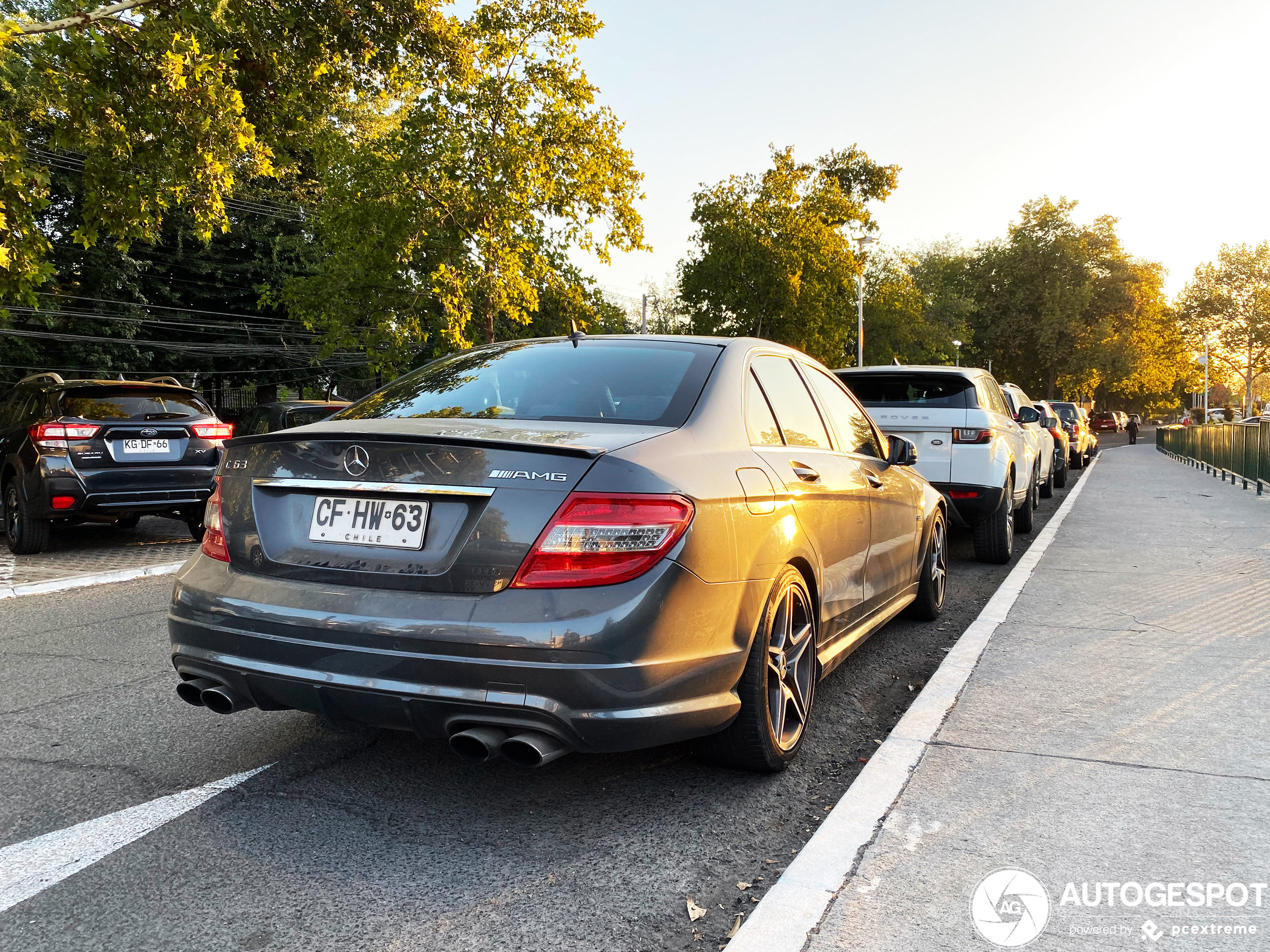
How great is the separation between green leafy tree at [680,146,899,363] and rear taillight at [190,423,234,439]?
106 feet

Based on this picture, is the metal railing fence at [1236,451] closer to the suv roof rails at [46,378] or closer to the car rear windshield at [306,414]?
the car rear windshield at [306,414]

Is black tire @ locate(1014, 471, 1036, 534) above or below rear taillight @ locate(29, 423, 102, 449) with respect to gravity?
below

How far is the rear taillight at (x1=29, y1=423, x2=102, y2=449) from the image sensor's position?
360 inches

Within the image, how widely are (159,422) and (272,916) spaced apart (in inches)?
316

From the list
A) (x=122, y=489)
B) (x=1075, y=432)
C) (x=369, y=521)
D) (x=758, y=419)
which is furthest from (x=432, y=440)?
(x=1075, y=432)

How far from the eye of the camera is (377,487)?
120 inches

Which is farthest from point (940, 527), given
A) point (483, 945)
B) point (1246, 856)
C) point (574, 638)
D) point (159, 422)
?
point (159, 422)

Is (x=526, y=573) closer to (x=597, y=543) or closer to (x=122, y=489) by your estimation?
(x=597, y=543)

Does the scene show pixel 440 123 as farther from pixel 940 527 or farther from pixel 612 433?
pixel 612 433

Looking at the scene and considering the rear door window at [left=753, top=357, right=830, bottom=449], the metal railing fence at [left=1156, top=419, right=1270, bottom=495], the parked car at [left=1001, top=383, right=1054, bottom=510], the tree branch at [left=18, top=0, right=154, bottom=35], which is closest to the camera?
the rear door window at [left=753, top=357, right=830, bottom=449]

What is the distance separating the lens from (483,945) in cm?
245

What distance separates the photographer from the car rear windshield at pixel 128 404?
30.7 ft

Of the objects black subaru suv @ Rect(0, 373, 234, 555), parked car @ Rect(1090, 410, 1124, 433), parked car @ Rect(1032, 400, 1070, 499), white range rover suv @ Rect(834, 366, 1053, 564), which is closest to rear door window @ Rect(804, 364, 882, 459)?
white range rover suv @ Rect(834, 366, 1053, 564)

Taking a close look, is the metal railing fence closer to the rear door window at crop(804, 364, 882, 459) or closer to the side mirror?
the side mirror
